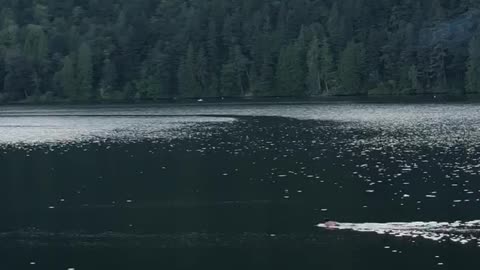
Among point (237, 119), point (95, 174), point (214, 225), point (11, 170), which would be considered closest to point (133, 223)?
point (214, 225)

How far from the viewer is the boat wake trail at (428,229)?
136 ft

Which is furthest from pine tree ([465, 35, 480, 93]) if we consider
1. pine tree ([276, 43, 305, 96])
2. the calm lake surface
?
the calm lake surface

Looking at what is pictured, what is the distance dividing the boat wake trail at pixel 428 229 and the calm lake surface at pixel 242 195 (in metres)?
0.19

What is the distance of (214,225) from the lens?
4747 centimetres

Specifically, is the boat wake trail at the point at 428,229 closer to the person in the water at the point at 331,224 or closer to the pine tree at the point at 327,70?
the person in the water at the point at 331,224

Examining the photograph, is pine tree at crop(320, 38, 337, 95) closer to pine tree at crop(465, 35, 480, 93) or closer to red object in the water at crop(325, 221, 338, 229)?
pine tree at crop(465, 35, 480, 93)

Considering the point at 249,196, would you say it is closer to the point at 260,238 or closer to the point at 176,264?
the point at 260,238

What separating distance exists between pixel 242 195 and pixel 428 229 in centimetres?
1588

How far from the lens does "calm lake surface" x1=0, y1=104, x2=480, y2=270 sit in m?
40.6

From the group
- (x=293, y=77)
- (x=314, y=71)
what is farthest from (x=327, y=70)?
(x=293, y=77)

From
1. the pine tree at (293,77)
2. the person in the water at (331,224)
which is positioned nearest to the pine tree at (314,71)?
the pine tree at (293,77)

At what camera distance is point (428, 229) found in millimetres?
43688

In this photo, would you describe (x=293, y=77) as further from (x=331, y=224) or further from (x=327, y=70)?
(x=331, y=224)

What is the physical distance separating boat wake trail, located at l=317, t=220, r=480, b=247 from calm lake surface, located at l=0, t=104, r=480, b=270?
0.19 metres
